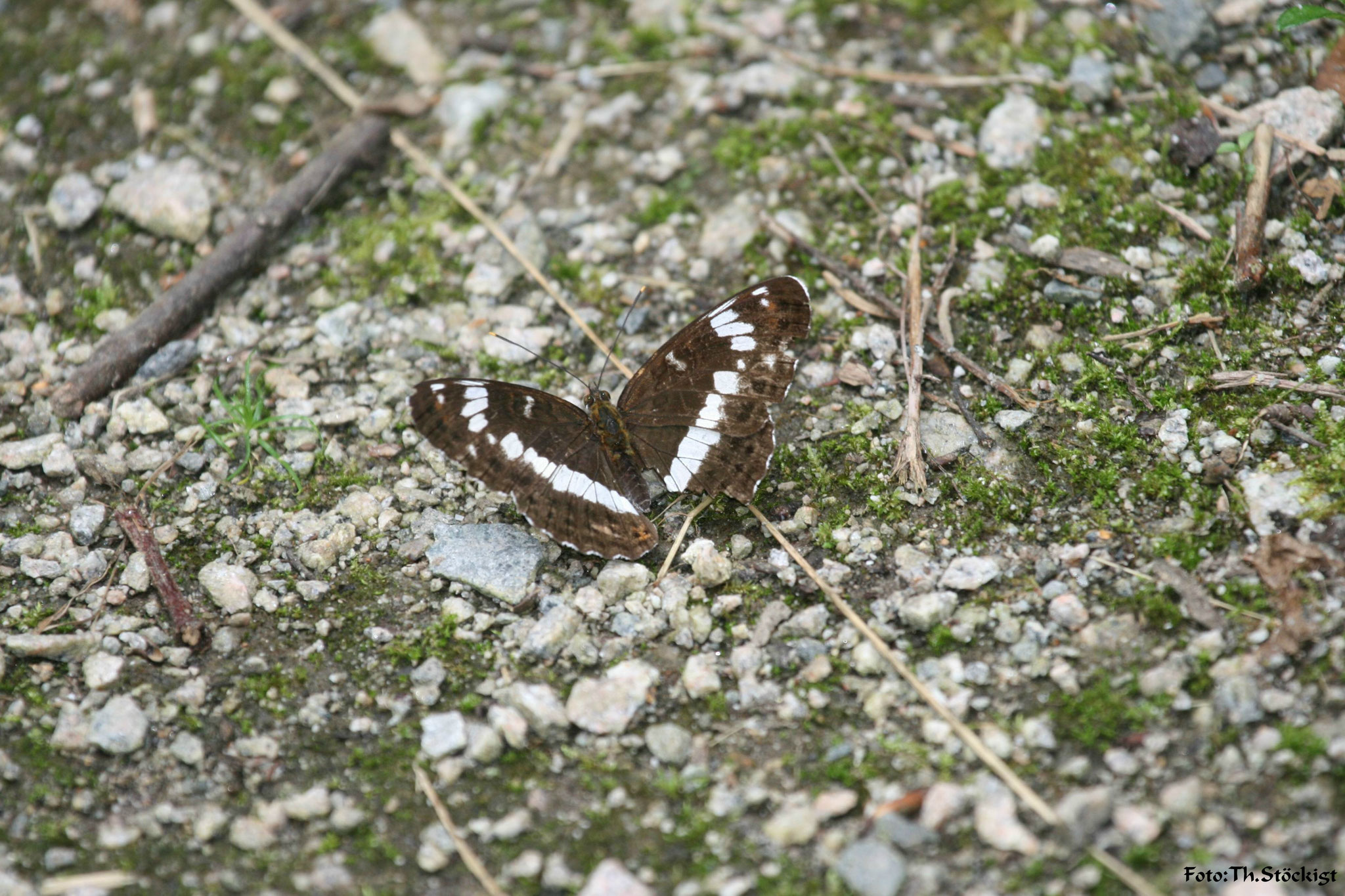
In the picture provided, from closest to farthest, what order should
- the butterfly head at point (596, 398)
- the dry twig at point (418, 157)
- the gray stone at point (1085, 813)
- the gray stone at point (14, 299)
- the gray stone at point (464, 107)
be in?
1. the gray stone at point (1085, 813)
2. the butterfly head at point (596, 398)
3. the dry twig at point (418, 157)
4. the gray stone at point (14, 299)
5. the gray stone at point (464, 107)

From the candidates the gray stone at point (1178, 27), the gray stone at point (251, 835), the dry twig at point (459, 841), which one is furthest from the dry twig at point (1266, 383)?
the gray stone at point (251, 835)

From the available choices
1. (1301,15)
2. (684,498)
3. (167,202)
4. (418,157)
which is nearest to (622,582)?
(684,498)

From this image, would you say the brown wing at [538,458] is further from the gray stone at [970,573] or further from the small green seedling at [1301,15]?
the small green seedling at [1301,15]

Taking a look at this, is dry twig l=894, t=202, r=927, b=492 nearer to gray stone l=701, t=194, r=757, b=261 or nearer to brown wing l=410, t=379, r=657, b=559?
gray stone l=701, t=194, r=757, b=261

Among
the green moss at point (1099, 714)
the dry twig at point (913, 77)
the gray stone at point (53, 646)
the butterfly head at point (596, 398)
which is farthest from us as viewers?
the dry twig at point (913, 77)

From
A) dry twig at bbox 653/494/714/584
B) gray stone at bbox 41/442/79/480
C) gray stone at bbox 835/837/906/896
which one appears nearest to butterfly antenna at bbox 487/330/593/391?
dry twig at bbox 653/494/714/584

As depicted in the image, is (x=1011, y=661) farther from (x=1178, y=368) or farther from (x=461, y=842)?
(x=461, y=842)
